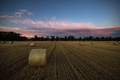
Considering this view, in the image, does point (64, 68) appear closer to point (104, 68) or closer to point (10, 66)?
point (104, 68)

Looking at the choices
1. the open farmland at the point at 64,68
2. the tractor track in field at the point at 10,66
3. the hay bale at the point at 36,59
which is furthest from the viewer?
the hay bale at the point at 36,59

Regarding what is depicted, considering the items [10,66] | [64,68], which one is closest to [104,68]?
[64,68]

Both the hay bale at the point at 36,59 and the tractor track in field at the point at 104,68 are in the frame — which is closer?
the tractor track in field at the point at 104,68

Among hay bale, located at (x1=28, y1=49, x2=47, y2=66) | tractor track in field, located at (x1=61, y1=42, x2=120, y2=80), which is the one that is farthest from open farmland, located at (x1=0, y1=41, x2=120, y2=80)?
hay bale, located at (x1=28, y1=49, x2=47, y2=66)

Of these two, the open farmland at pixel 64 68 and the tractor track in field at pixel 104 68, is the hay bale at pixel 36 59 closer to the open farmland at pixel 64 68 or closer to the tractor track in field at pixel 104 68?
the open farmland at pixel 64 68

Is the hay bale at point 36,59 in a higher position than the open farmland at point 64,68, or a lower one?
higher

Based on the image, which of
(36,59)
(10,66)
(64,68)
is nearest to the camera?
(64,68)

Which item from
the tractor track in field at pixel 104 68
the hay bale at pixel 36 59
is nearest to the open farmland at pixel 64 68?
the tractor track in field at pixel 104 68

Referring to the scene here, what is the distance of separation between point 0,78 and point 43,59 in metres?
2.95

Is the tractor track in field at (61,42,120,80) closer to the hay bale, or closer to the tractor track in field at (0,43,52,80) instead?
the hay bale

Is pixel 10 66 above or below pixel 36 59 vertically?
below

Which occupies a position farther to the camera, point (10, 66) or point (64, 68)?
point (10, 66)

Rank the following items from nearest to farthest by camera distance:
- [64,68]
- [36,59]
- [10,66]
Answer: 1. [64,68]
2. [10,66]
3. [36,59]

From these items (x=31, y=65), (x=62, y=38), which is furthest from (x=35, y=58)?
(x=62, y=38)
